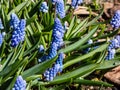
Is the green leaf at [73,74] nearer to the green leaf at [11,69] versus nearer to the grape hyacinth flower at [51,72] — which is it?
the grape hyacinth flower at [51,72]

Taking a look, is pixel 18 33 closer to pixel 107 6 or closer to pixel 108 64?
pixel 108 64

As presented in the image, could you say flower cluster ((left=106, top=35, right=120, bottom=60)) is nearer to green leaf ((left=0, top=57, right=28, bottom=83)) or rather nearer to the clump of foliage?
the clump of foliage

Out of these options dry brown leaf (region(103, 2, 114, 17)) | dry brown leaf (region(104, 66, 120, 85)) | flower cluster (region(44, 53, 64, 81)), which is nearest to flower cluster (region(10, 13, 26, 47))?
flower cluster (region(44, 53, 64, 81))

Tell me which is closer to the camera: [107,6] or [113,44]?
[113,44]

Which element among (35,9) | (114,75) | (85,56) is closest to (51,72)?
(85,56)

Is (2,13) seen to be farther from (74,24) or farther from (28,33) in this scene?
(74,24)

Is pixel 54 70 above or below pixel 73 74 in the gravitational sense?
above

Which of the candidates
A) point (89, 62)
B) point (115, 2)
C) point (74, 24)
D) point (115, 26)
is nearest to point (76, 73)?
point (89, 62)

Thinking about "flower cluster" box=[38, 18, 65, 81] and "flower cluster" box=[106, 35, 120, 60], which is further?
"flower cluster" box=[106, 35, 120, 60]
